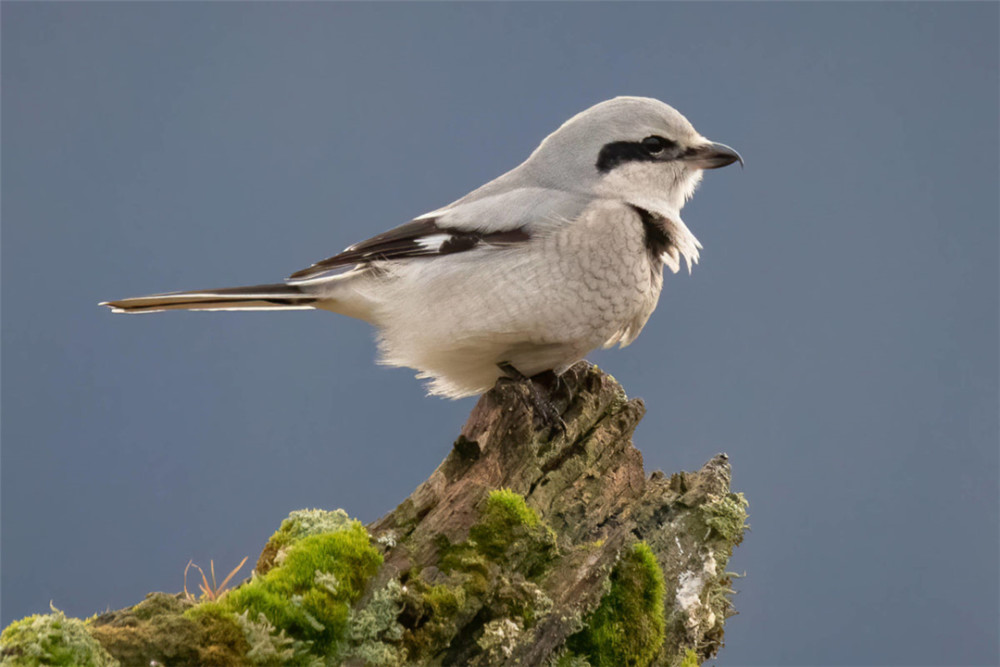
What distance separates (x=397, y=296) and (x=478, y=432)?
0.68 meters

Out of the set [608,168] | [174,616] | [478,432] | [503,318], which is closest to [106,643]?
[174,616]

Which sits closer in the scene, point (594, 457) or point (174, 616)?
point (174, 616)

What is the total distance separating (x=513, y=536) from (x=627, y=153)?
1.76m

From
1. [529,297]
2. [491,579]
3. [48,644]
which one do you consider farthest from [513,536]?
[48,644]

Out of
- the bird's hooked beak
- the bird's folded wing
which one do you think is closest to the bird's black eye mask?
the bird's hooked beak

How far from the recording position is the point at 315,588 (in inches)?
109

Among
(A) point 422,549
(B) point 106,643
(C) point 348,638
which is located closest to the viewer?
(B) point 106,643

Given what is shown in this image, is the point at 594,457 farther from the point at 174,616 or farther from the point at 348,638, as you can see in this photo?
the point at 174,616

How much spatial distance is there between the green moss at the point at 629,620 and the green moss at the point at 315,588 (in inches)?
28.0

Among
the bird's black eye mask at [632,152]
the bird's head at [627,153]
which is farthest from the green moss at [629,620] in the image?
the bird's black eye mask at [632,152]

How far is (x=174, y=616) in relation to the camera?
2.59m

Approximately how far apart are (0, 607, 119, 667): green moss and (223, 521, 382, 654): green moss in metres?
0.42

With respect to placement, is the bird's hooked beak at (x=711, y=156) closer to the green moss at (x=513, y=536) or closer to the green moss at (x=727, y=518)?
the green moss at (x=727, y=518)

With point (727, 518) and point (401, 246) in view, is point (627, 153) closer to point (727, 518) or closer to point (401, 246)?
point (401, 246)
